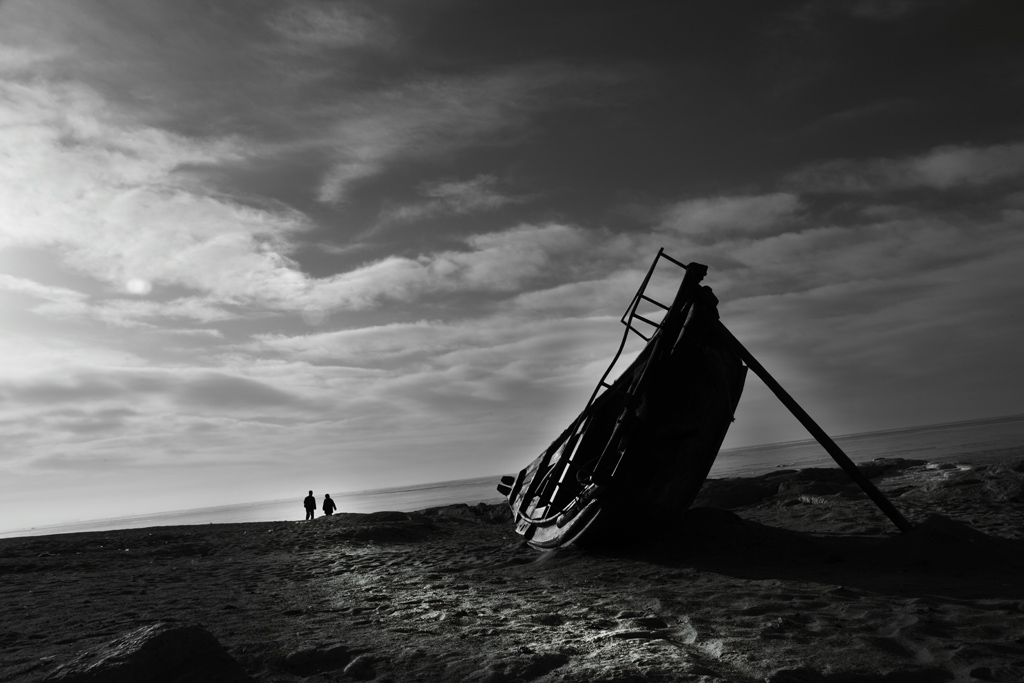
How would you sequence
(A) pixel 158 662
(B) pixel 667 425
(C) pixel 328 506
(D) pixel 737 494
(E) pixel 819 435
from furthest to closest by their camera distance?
(C) pixel 328 506, (D) pixel 737 494, (B) pixel 667 425, (E) pixel 819 435, (A) pixel 158 662

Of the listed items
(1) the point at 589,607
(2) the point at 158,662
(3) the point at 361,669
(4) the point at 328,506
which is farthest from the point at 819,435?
(4) the point at 328,506

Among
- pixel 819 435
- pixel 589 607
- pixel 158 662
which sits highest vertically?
pixel 819 435

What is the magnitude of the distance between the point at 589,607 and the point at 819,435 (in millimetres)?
4238

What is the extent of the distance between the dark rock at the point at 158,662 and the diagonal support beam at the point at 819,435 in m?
6.81

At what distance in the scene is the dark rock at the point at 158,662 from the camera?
412 centimetres

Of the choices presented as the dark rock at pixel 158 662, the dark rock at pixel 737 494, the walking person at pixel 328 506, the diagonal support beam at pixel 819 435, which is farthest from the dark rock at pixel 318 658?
the walking person at pixel 328 506

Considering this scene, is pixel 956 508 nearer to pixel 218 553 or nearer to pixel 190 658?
pixel 190 658

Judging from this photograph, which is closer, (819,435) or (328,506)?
(819,435)

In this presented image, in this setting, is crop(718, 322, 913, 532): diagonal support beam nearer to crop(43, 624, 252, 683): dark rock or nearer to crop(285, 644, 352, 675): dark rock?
crop(285, 644, 352, 675): dark rock

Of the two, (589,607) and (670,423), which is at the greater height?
(670,423)

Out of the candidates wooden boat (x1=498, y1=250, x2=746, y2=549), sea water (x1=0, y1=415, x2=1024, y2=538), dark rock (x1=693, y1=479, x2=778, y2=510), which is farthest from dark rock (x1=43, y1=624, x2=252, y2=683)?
sea water (x1=0, y1=415, x2=1024, y2=538)

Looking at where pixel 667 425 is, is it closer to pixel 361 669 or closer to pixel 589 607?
pixel 589 607

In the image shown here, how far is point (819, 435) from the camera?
8.45m

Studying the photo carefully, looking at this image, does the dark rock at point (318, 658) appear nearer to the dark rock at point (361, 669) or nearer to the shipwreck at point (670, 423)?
the dark rock at point (361, 669)
